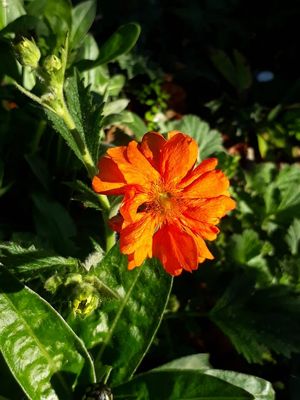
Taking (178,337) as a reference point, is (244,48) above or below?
above

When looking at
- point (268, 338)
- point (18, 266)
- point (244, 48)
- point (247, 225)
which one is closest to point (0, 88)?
point (18, 266)

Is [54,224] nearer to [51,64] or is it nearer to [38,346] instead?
[38,346]

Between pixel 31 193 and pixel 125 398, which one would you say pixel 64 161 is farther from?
pixel 125 398

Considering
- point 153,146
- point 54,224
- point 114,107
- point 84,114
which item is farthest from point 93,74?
point 153,146

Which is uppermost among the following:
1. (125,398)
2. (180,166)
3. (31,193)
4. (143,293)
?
Answer: (180,166)

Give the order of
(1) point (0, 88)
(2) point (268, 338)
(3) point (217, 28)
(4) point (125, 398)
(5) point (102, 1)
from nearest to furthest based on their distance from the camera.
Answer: (4) point (125, 398) < (2) point (268, 338) < (1) point (0, 88) < (5) point (102, 1) < (3) point (217, 28)

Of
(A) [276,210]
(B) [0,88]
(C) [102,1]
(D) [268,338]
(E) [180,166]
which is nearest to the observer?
(E) [180,166]

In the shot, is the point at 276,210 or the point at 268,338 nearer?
the point at 268,338
